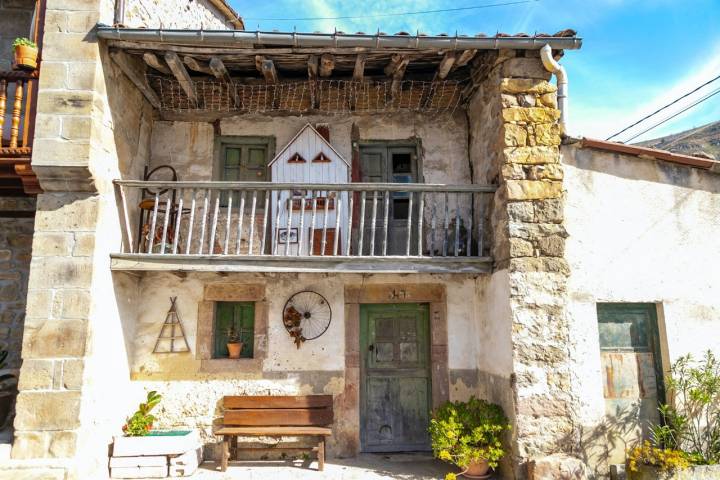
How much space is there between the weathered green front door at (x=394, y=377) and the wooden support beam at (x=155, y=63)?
3749 mm

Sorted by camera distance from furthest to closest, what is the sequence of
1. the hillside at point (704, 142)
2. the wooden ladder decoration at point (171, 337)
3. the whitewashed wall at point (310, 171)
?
the hillside at point (704, 142) < the whitewashed wall at point (310, 171) < the wooden ladder decoration at point (171, 337)

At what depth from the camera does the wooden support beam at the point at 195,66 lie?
18.1 feet

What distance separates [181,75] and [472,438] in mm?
5145

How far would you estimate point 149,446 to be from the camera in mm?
5125

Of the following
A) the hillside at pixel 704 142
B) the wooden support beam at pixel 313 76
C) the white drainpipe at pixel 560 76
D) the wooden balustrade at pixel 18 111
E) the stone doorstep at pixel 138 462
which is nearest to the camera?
the wooden balustrade at pixel 18 111

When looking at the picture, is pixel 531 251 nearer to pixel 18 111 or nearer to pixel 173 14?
pixel 18 111

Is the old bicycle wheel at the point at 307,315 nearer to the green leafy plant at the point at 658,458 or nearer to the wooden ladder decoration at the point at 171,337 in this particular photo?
the wooden ladder decoration at the point at 171,337

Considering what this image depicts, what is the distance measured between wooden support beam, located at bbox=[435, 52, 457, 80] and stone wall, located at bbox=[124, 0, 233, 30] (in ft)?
9.39

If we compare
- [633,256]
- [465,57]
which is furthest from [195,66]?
[633,256]

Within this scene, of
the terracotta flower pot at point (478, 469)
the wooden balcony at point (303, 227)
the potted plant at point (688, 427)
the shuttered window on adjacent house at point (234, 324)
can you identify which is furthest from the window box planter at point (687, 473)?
the shuttered window on adjacent house at point (234, 324)

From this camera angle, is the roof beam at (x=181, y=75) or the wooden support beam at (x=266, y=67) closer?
the roof beam at (x=181, y=75)

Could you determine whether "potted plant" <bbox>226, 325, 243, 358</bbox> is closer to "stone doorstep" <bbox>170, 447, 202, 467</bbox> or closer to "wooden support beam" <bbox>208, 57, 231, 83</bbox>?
"stone doorstep" <bbox>170, 447, 202, 467</bbox>

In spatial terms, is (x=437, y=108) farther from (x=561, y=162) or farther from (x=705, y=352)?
(x=705, y=352)

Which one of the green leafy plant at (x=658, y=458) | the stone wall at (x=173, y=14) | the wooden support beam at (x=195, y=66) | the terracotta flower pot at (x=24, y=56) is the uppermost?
the stone wall at (x=173, y=14)
